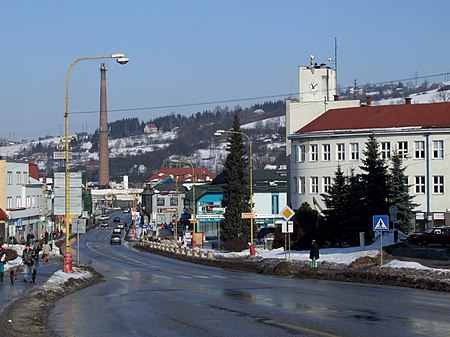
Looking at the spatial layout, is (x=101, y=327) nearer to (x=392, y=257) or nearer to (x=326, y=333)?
(x=326, y=333)

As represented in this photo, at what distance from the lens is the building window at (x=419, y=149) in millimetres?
78250

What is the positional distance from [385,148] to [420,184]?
5290mm

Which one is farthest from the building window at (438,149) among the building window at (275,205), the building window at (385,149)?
the building window at (275,205)

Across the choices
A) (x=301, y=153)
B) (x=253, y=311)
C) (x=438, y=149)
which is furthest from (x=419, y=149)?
(x=253, y=311)

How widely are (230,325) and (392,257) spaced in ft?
89.0

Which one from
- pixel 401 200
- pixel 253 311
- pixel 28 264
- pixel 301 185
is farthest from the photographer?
pixel 301 185

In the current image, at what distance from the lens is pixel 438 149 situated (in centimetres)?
7725

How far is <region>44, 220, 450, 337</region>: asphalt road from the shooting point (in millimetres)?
16266

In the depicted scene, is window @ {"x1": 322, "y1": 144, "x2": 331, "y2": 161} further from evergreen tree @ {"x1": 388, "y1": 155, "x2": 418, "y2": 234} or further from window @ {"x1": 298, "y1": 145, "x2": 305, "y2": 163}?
evergreen tree @ {"x1": 388, "y1": 155, "x2": 418, "y2": 234}

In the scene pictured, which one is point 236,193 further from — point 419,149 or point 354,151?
point 419,149

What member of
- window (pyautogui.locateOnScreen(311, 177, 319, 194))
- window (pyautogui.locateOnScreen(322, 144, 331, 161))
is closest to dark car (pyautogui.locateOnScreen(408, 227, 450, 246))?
window (pyautogui.locateOnScreen(322, 144, 331, 161))

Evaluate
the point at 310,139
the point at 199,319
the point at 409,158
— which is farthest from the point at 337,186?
the point at 199,319

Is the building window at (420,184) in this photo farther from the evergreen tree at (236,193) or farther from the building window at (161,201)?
the building window at (161,201)

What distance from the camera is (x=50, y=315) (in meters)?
20.1
